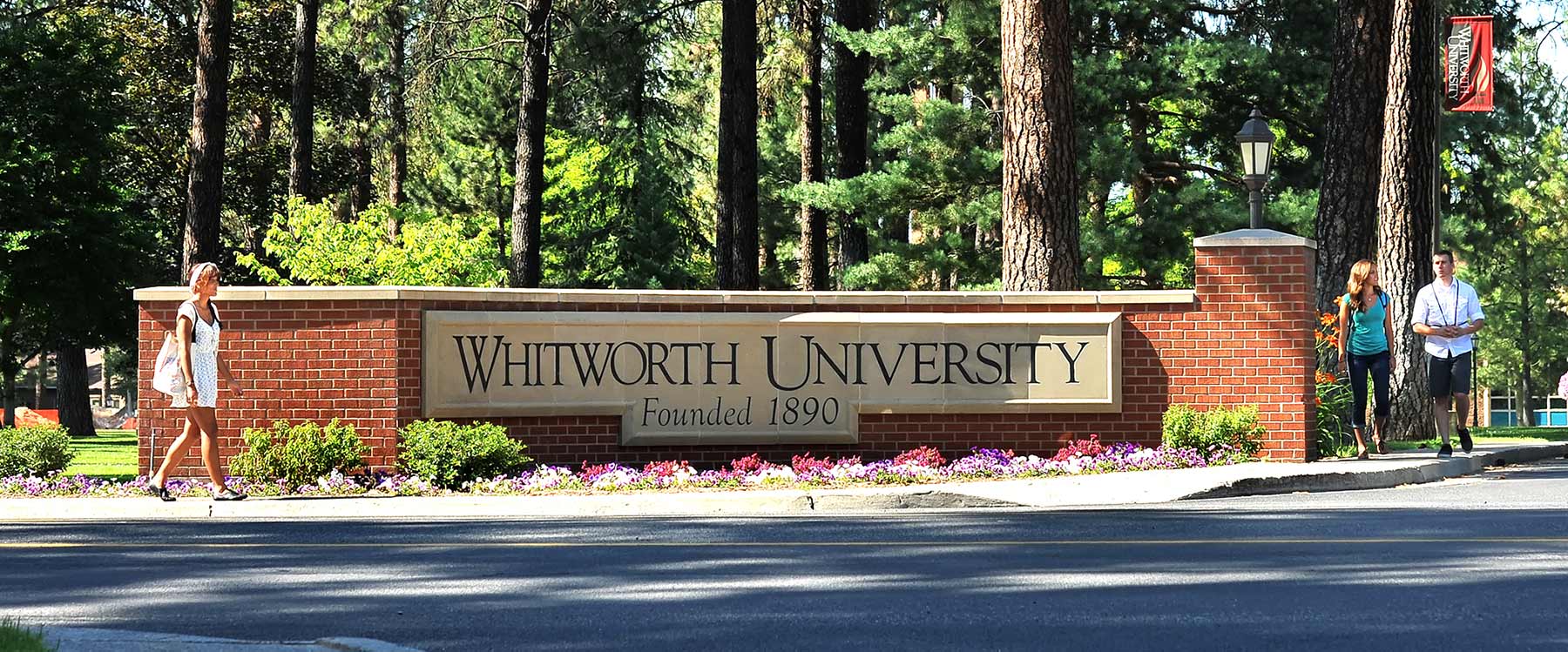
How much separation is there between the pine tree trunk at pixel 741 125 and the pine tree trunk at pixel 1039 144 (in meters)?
11.1

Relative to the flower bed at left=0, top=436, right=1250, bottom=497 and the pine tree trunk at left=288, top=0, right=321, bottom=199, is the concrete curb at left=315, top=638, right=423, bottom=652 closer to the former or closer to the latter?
the flower bed at left=0, top=436, right=1250, bottom=497

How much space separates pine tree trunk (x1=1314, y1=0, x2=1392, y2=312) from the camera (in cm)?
→ 2105

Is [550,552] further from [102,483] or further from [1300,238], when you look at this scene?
[1300,238]

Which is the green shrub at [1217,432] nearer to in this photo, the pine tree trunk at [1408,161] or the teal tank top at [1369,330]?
the teal tank top at [1369,330]

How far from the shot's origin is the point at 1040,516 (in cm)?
1245

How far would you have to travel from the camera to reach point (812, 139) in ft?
121

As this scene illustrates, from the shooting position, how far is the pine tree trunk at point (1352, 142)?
69.1 feet

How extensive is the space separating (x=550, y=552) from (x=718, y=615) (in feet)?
8.55

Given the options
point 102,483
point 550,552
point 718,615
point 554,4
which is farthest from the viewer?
point 554,4

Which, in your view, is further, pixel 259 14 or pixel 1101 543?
pixel 259 14

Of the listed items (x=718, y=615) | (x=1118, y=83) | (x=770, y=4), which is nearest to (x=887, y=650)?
(x=718, y=615)

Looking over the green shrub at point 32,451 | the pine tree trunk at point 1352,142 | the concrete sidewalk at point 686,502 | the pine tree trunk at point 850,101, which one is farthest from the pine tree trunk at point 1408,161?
the green shrub at point 32,451

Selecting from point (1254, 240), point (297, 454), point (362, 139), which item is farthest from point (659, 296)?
Result: point (362, 139)

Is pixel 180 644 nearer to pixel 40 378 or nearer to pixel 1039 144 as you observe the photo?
pixel 1039 144
